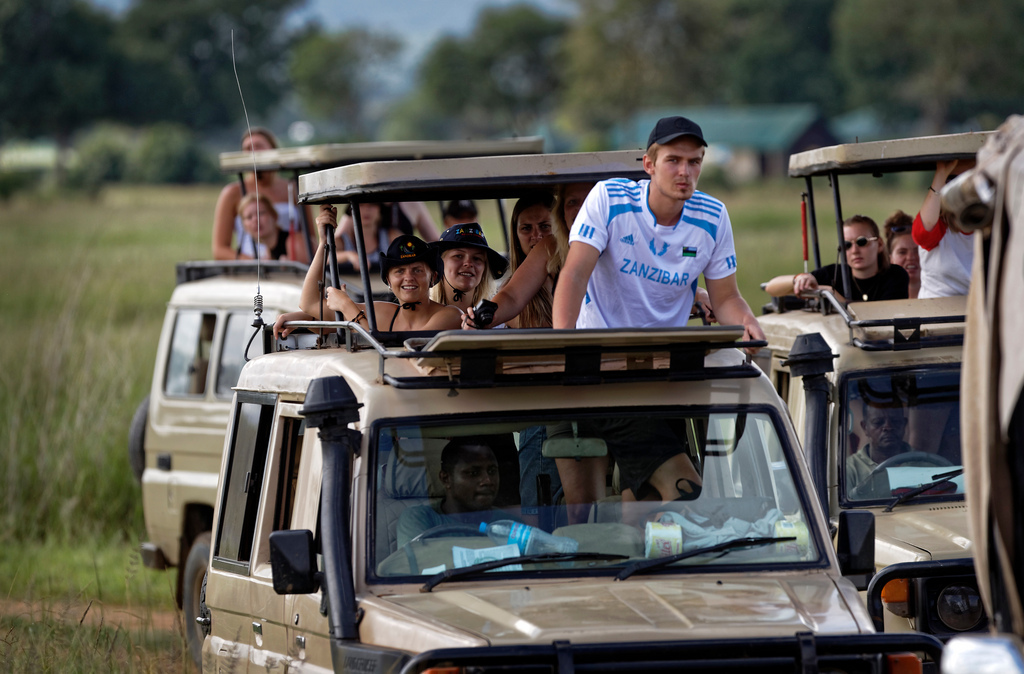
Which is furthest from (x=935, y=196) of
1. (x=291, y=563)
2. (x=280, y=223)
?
(x=280, y=223)

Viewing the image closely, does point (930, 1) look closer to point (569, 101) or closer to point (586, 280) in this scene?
point (569, 101)

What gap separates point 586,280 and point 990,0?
78.1m

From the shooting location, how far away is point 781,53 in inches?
3836

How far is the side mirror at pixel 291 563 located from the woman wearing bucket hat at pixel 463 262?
2.26m

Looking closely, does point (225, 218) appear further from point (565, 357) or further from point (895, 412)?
point (565, 357)

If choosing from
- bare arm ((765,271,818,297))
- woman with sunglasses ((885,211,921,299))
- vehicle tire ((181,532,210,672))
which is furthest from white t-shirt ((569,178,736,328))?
vehicle tire ((181,532,210,672))

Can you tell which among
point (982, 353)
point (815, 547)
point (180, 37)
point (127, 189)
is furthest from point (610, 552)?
point (180, 37)

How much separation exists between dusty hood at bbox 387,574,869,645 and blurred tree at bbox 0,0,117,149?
4031cm

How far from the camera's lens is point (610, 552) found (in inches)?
193

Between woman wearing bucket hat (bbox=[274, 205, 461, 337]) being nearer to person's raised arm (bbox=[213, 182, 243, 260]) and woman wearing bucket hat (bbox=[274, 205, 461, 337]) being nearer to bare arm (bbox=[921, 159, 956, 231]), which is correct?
bare arm (bbox=[921, 159, 956, 231])

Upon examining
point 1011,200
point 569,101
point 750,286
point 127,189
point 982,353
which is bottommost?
point 982,353

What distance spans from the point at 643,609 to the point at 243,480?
2.11m

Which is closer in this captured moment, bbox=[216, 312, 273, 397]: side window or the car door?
the car door

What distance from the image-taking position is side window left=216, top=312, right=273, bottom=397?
10383 mm
